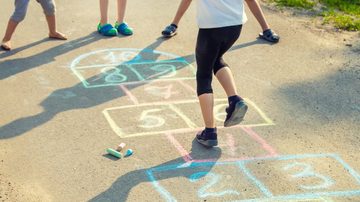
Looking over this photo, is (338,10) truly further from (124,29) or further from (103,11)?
(103,11)

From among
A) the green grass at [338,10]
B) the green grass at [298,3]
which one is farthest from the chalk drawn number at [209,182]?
the green grass at [298,3]

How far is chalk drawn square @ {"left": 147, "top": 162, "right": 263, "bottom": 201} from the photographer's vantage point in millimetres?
3391

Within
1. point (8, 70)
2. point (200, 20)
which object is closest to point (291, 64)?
point (200, 20)

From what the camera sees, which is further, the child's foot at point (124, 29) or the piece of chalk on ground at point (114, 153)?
the child's foot at point (124, 29)

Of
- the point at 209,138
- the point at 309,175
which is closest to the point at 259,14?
the point at 209,138

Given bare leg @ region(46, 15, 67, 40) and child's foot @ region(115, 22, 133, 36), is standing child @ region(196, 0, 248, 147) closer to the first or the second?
child's foot @ region(115, 22, 133, 36)

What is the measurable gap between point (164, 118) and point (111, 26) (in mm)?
2090

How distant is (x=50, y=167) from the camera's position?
3.62 meters

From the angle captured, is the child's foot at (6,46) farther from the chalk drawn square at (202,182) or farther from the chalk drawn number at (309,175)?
the chalk drawn number at (309,175)

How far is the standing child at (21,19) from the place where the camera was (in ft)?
18.1

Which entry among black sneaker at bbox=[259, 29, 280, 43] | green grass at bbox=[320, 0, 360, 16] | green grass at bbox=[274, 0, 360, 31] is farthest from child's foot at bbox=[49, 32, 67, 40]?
green grass at bbox=[320, 0, 360, 16]

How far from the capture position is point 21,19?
18.3 ft

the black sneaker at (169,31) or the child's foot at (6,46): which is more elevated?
the black sneaker at (169,31)

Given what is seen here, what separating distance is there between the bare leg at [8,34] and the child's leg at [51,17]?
0.34 metres
